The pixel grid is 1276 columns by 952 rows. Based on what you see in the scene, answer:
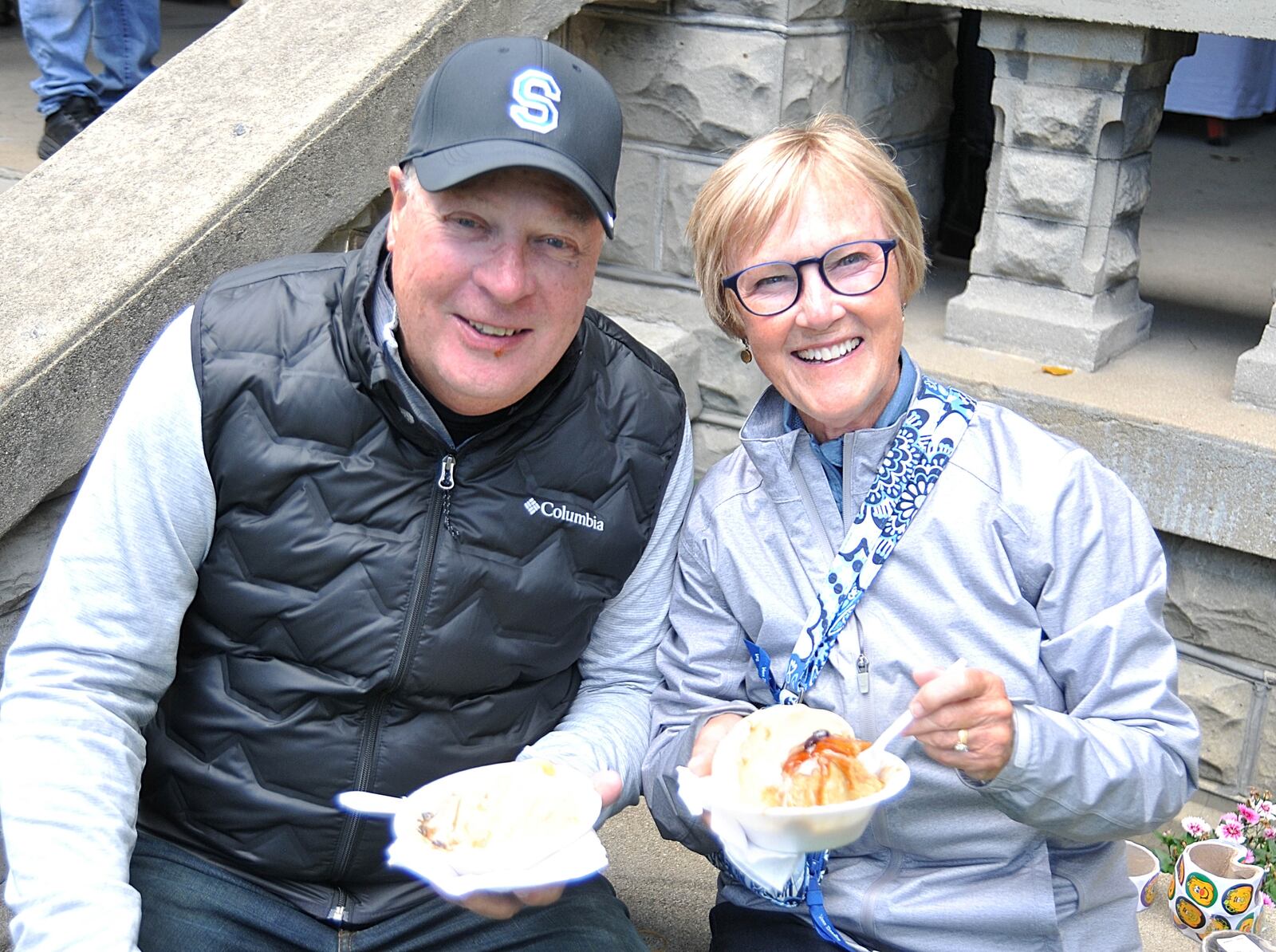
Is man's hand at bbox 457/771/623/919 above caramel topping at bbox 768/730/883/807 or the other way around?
the other way around

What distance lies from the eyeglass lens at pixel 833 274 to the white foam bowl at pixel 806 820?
2.30ft

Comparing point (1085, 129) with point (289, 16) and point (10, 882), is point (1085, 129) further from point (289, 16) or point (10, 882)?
point (10, 882)

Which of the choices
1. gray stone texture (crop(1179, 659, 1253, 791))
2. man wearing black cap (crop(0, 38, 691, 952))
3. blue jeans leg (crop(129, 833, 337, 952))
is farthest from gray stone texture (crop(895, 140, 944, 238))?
blue jeans leg (crop(129, 833, 337, 952))

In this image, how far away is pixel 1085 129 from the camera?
306cm

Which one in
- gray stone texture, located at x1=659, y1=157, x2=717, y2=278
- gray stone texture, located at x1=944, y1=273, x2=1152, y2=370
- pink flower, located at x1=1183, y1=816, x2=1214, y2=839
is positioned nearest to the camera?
pink flower, located at x1=1183, y1=816, x2=1214, y2=839

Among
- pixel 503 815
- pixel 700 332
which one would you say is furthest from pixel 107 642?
pixel 700 332

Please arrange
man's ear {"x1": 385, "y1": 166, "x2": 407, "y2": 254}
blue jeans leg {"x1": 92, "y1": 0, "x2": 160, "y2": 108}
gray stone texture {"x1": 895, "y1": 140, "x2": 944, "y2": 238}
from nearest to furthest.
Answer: man's ear {"x1": 385, "y1": 166, "x2": 407, "y2": 254} → gray stone texture {"x1": 895, "y1": 140, "x2": 944, "y2": 238} → blue jeans leg {"x1": 92, "y1": 0, "x2": 160, "y2": 108}

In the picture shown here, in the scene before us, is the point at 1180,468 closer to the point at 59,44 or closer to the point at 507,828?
the point at 507,828

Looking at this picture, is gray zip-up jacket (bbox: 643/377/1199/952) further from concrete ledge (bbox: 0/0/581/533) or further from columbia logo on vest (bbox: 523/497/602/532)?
concrete ledge (bbox: 0/0/581/533)

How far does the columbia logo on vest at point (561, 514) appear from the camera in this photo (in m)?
2.05

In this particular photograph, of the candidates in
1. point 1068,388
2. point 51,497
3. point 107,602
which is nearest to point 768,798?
point 107,602

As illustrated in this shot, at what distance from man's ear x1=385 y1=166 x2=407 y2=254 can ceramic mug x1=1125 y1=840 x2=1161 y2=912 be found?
1.95 meters

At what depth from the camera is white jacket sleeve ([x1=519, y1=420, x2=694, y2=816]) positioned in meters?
2.15

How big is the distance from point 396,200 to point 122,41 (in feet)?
9.21
